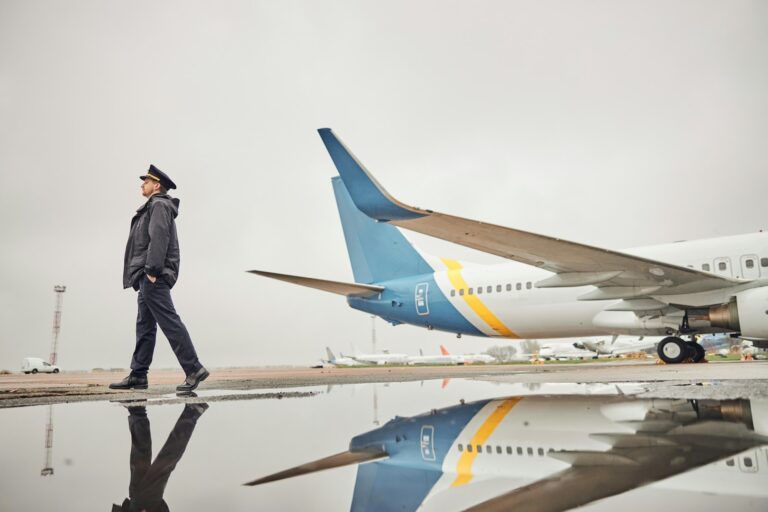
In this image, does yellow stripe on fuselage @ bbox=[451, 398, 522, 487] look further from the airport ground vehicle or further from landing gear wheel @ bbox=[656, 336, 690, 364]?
the airport ground vehicle

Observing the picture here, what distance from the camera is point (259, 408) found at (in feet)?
9.47

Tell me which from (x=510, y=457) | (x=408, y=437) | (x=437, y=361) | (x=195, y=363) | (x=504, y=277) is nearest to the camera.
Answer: (x=510, y=457)

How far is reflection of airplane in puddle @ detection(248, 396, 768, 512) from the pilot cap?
335cm

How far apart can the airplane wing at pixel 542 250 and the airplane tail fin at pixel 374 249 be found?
3.81 m

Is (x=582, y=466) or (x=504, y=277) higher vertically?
(x=504, y=277)

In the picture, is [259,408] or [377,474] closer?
[377,474]

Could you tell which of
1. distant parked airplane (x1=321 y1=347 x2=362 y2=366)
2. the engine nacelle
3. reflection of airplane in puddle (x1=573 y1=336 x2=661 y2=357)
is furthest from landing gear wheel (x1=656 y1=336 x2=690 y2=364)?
distant parked airplane (x1=321 y1=347 x2=362 y2=366)

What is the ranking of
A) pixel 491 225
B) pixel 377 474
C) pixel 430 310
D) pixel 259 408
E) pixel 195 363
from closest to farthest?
pixel 377 474 → pixel 259 408 → pixel 195 363 → pixel 491 225 → pixel 430 310

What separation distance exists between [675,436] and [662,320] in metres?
8.37

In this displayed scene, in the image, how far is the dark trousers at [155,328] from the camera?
4.00m

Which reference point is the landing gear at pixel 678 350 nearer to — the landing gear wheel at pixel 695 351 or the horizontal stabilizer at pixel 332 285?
the landing gear wheel at pixel 695 351

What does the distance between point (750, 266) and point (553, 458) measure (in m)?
8.74

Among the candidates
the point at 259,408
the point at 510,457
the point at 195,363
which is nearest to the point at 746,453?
the point at 510,457

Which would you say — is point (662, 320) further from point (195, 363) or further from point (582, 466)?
point (582, 466)
